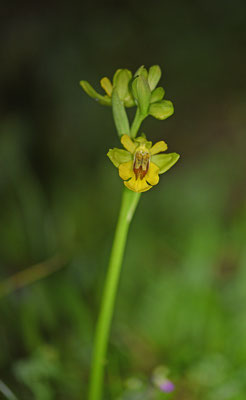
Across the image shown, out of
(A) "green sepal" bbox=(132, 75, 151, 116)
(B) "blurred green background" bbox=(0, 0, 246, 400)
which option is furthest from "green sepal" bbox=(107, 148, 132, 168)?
(B) "blurred green background" bbox=(0, 0, 246, 400)

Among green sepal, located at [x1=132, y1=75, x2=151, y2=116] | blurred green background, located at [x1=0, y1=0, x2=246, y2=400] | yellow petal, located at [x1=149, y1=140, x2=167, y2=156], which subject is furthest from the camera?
blurred green background, located at [x1=0, y1=0, x2=246, y2=400]

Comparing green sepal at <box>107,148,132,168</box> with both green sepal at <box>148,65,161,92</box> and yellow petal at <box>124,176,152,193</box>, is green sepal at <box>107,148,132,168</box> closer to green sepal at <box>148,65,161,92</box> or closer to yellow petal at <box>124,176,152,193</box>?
yellow petal at <box>124,176,152,193</box>

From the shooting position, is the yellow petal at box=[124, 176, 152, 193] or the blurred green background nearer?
the yellow petal at box=[124, 176, 152, 193]

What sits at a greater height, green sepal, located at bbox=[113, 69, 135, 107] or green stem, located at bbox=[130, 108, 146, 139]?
green sepal, located at bbox=[113, 69, 135, 107]

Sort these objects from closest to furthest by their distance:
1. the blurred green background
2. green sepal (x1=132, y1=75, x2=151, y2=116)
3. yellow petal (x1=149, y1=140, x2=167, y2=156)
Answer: green sepal (x1=132, y1=75, x2=151, y2=116) → yellow petal (x1=149, y1=140, x2=167, y2=156) → the blurred green background

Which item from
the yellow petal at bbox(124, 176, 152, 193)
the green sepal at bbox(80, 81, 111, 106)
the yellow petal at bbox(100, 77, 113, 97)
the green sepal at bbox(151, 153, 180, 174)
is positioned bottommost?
the yellow petal at bbox(124, 176, 152, 193)

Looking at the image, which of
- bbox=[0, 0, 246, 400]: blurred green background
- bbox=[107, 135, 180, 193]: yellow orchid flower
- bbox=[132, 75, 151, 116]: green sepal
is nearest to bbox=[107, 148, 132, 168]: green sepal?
bbox=[107, 135, 180, 193]: yellow orchid flower

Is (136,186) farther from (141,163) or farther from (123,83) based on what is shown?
(123,83)
